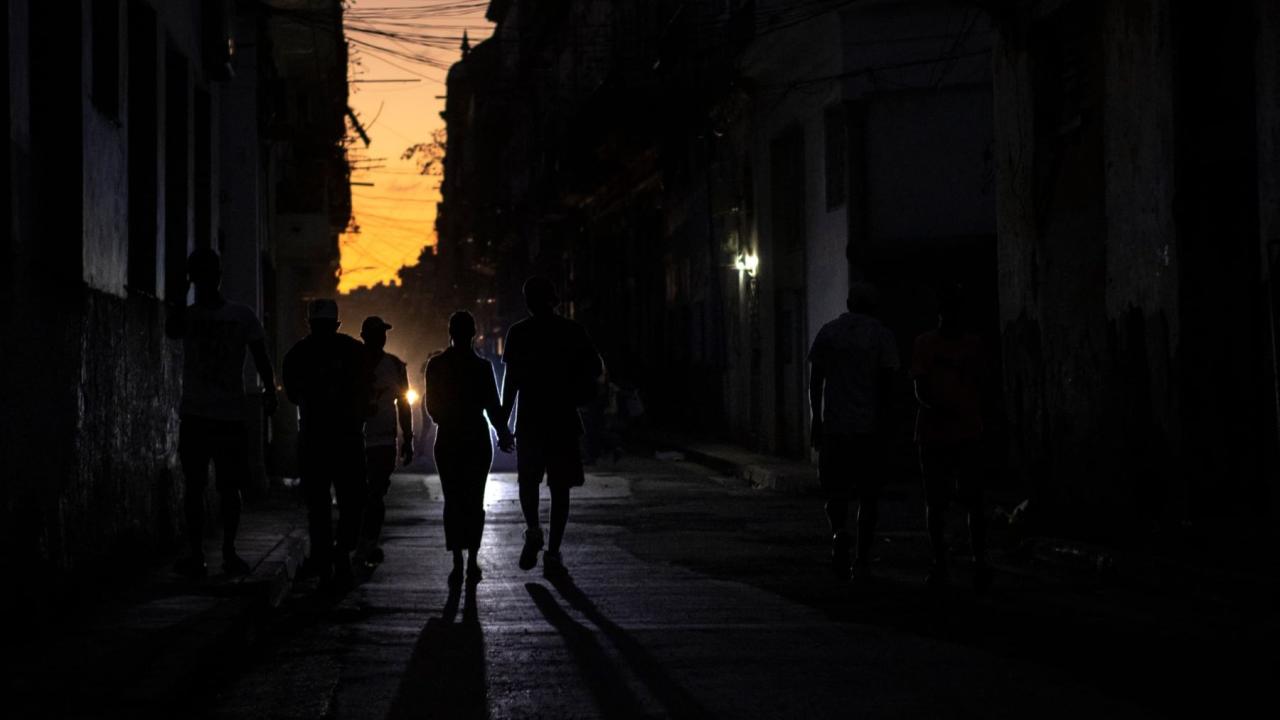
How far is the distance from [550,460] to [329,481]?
1.47 meters

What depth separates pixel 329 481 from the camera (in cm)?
1123

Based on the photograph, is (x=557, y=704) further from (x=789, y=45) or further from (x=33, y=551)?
(x=789, y=45)

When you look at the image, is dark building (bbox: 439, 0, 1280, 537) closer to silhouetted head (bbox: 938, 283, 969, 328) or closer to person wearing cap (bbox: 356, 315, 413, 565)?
silhouetted head (bbox: 938, 283, 969, 328)

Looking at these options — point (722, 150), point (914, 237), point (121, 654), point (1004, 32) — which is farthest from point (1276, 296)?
point (722, 150)

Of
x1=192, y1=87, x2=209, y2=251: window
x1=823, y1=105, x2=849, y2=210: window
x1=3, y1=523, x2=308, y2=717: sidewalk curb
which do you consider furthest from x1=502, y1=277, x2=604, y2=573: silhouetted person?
x1=823, y1=105, x2=849, y2=210: window

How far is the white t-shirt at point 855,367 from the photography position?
1138 cm

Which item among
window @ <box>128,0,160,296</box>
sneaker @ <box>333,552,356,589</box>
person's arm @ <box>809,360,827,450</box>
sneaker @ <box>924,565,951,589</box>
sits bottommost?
Result: sneaker @ <box>924,565,951,589</box>

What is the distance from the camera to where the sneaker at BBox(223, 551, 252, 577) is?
1098 centimetres

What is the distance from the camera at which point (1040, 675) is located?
7.67m

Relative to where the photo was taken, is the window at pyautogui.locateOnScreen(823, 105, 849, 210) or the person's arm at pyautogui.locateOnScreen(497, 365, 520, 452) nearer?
the person's arm at pyautogui.locateOnScreen(497, 365, 520, 452)

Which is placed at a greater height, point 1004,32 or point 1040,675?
point 1004,32

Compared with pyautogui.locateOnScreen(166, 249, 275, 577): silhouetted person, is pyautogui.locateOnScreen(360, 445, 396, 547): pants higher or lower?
lower

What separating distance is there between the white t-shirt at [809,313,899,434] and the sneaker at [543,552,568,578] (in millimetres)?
1877

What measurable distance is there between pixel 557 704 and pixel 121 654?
1.99m
